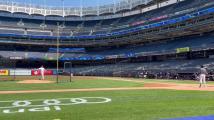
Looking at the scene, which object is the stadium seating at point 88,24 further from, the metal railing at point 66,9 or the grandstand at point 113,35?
the metal railing at point 66,9

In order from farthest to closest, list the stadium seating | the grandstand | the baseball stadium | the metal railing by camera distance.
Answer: the metal railing, the stadium seating, the grandstand, the baseball stadium

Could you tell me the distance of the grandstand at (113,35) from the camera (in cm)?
5931

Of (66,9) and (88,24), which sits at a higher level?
(66,9)

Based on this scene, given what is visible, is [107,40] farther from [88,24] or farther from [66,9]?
[66,9]

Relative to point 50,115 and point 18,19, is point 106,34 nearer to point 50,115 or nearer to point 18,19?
point 18,19

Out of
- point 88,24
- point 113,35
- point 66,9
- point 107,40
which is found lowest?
point 107,40

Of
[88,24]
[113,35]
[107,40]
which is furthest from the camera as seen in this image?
[88,24]

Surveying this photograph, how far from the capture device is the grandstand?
59312mm

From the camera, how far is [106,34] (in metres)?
83.0

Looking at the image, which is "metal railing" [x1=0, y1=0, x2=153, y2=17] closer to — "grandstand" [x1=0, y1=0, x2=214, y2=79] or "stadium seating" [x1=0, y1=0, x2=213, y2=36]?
"grandstand" [x1=0, y1=0, x2=214, y2=79]

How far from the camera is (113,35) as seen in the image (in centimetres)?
8094

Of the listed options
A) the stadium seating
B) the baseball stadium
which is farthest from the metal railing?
the stadium seating

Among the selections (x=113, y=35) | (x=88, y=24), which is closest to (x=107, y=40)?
(x=113, y=35)

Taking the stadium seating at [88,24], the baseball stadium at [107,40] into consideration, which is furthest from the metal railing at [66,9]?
the stadium seating at [88,24]
